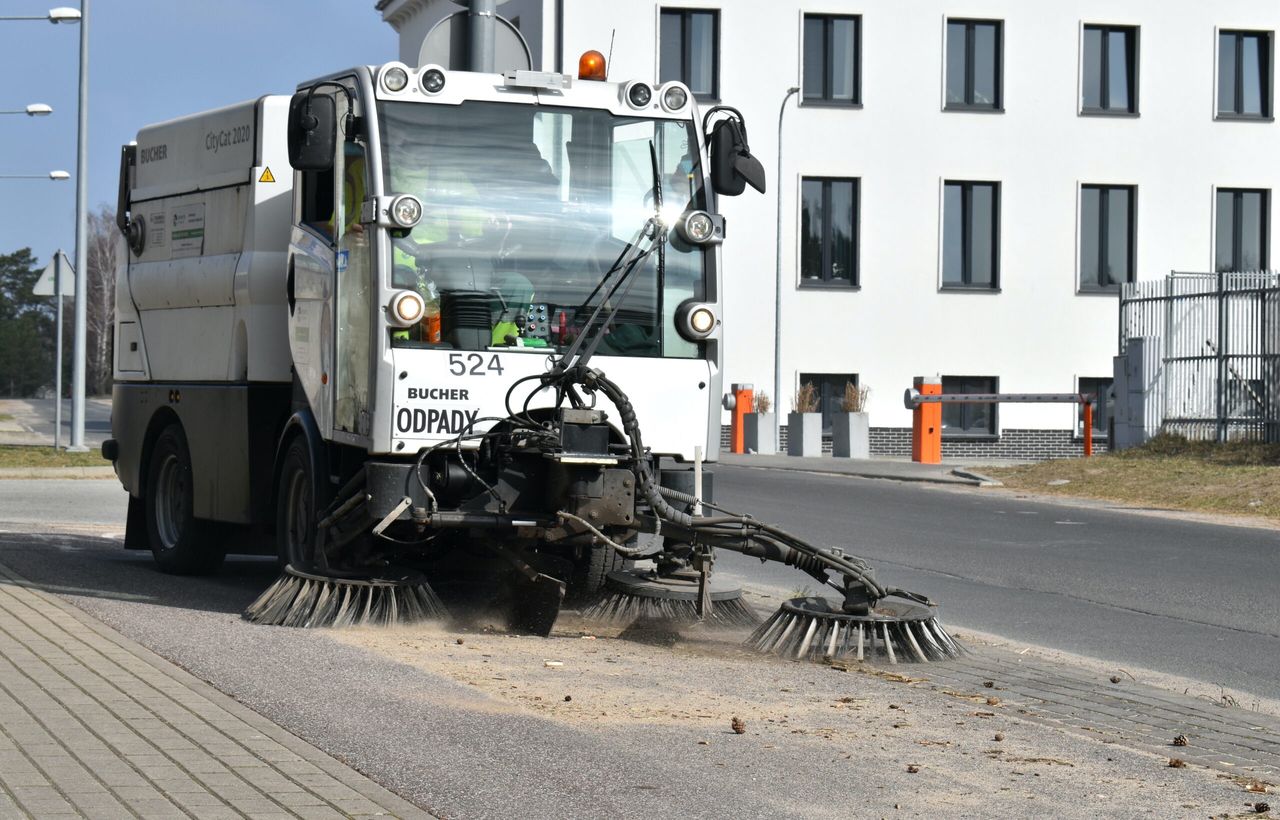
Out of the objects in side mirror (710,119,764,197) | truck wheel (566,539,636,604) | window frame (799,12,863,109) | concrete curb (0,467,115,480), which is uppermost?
window frame (799,12,863,109)

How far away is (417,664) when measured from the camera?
841 centimetres

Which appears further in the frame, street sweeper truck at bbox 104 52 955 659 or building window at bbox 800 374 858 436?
building window at bbox 800 374 858 436

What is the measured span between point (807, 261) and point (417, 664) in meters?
32.5

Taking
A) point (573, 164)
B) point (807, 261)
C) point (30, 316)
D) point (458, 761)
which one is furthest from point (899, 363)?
point (30, 316)

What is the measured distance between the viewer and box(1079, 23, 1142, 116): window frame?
1622 inches

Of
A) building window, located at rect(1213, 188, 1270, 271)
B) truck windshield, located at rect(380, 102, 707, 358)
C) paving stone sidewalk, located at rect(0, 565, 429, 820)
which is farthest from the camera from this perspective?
building window, located at rect(1213, 188, 1270, 271)

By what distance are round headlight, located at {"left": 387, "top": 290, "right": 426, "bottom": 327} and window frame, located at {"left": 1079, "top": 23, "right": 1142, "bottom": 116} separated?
3411cm

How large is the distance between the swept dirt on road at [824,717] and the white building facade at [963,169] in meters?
29.9

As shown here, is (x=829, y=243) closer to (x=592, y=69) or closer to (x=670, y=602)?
(x=592, y=69)

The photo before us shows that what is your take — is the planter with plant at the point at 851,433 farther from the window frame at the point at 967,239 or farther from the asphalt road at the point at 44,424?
the asphalt road at the point at 44,424

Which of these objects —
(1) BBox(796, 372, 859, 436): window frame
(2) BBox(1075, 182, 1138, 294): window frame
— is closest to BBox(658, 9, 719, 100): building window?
(1) BBox(796, 372, 859, 436): window frame

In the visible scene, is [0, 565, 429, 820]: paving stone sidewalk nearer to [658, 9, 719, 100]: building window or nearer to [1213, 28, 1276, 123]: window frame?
[658, 9, 719, 100]: building window

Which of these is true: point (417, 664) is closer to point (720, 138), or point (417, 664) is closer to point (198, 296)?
point (720, 138)

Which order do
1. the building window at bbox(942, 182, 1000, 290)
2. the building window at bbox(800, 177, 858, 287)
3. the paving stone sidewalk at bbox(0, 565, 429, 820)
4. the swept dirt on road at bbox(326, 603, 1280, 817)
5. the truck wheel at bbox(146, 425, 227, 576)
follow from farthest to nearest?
the building window at bbox(942, 182, 1000, 290)
the building window at bbox(800, 177, 858, 287)
the truck wheel at bbox(146, 425, 227, 576)
the swept dirt on road at bbox(326, 603, 1280, 817)
the paving stone sidewalk at bbox(0, 565, 429, 820)
